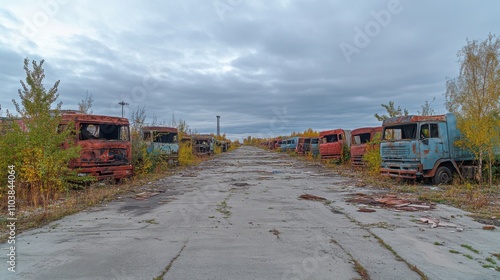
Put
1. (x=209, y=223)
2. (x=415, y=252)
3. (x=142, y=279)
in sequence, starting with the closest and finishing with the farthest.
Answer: (x=142, y=279), (x=415, y=252), (x=209, y=223)

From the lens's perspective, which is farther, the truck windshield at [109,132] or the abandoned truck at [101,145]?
the truck windshield at [109,132]

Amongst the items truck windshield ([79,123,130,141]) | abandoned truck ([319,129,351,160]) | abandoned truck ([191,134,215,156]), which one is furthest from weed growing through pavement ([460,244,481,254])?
abandoned truck ([191,134,215,156])

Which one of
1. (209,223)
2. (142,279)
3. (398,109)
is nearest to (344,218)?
(209,223)

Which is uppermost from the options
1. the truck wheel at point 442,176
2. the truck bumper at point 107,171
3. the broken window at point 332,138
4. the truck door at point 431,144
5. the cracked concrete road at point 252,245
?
the broken window at point 332,138

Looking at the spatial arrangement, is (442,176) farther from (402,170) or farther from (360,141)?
(360,141)

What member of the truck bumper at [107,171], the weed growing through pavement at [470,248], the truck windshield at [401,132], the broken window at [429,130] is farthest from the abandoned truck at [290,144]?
the weed growing through pavement at [470,248]

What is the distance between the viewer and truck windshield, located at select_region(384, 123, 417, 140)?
1266 centimetres

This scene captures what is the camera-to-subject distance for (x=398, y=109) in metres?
18.7

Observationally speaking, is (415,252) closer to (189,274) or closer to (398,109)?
(189,274)

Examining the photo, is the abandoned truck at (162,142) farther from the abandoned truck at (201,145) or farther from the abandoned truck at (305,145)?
the abandoned truck at (305,145)

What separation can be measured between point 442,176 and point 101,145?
1275 centimetres

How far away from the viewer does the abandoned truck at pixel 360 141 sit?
18.7 m

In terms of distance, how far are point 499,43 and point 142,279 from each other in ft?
41.7

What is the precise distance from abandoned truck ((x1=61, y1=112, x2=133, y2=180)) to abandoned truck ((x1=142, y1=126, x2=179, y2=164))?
16.5ft
